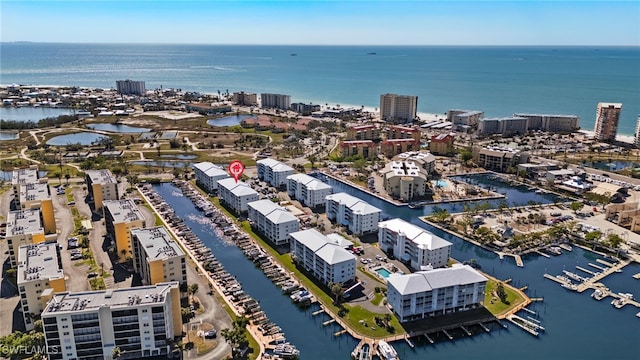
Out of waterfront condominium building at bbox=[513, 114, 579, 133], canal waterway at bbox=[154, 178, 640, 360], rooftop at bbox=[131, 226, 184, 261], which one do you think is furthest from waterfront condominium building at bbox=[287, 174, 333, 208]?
waterfront condominium building at bbox=[513, 114, 579, 133]

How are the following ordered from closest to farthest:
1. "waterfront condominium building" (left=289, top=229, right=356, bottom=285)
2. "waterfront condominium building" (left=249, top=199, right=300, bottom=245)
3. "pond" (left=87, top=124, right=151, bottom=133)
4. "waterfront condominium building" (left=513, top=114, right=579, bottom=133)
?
"waterfront condominium building" (left=289, top=229, right=356, bottom=285) → "waterfront condominium building" (left=249, top=199, right=300, bottom=245) → "waterfront condominium building" (left=513, top=114, right=579, bottom=133) → "pond" (left=87, top=124, right=151, bottom=133)

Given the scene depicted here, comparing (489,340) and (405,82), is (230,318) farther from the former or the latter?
(405,82)

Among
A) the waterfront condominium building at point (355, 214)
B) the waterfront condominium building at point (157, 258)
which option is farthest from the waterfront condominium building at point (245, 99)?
the waterfront condominium building at point (157, 258)

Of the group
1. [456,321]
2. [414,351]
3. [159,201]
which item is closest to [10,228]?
[159,201]

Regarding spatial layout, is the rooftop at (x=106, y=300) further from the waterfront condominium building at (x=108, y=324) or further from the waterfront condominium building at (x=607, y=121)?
the waterfront condominium building at (x=607, y=121)

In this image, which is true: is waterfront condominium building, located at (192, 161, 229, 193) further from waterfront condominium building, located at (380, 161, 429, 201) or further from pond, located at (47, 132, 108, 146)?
pond, located at (47, 132, 108, 146)

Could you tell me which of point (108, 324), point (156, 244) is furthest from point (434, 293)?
point (108, 324)
